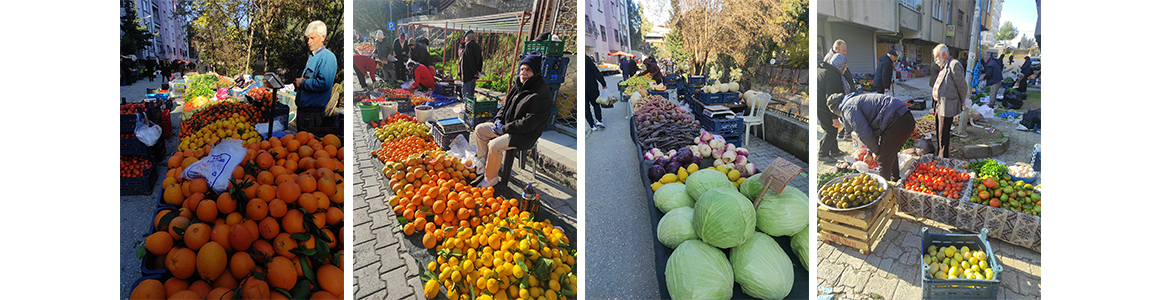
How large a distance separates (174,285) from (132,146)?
6.07ft

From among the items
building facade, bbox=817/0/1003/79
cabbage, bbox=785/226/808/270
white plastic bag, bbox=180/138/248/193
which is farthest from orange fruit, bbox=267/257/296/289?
building facade, bbox=817/0/1003/79

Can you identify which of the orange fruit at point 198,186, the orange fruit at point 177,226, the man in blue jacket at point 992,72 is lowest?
the orange fruit at point 177,226

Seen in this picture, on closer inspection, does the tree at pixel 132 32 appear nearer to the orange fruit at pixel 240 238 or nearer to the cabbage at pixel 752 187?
the orange fruit at pixel 240 238

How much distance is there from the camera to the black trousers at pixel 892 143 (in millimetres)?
2834

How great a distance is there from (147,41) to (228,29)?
497 mm

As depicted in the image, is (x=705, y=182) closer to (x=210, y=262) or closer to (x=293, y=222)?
(x=293, y=222)

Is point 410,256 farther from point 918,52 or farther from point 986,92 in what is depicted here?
point 986,92

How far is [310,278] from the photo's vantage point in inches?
88.7

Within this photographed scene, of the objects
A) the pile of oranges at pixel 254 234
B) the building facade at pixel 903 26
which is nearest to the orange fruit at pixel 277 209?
the pile of oranges at pixel 254 234

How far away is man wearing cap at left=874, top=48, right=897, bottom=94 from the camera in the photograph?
284 centimetres

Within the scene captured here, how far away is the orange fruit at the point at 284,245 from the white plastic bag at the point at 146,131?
175 centimetres

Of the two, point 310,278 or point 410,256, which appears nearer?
point 310,278

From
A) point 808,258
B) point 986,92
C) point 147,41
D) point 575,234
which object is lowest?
point 808,258

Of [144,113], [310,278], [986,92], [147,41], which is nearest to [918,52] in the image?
[986,92]
